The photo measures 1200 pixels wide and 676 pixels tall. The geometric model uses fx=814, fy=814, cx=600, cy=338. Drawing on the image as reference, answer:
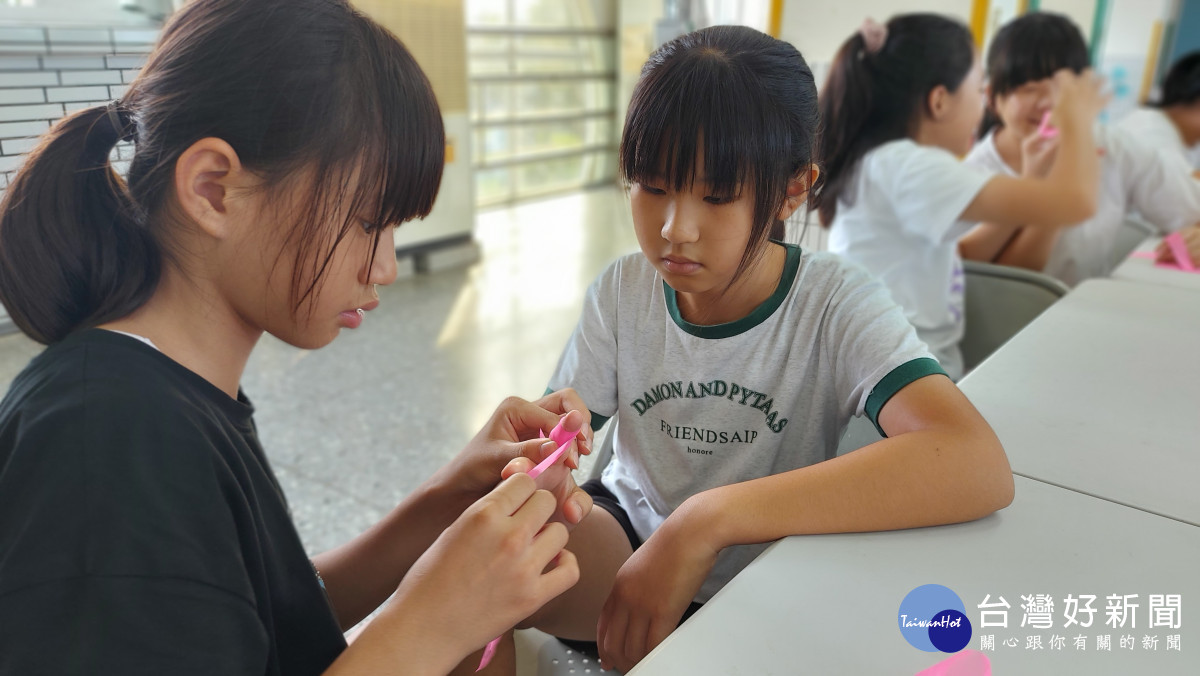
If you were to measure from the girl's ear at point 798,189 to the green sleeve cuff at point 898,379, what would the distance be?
213 mm

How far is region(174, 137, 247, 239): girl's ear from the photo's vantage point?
56 centimetres

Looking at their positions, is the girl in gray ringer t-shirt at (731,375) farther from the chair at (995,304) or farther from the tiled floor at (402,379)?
the chair at (995,304)

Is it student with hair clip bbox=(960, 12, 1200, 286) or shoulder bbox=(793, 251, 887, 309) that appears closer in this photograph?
shoulder bbox=(793, 251, 887, 309)

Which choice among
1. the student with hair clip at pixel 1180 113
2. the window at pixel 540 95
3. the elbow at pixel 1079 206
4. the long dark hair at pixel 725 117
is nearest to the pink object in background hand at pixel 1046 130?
the elbow at pixel 1079 206

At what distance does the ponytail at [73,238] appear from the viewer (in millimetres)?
566

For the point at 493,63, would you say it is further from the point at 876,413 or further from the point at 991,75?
the point at 876,413

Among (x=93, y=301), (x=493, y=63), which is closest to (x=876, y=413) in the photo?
(x=93, y=301)

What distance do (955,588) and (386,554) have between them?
0.56 metres

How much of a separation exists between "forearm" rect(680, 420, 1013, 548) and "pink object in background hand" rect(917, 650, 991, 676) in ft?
0.48

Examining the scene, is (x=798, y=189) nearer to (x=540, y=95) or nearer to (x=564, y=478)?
(x=564, y=478)

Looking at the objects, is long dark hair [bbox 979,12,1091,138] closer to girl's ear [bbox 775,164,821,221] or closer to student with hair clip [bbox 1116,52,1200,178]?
student with hair clip [bbox 1116,52,1200,178]

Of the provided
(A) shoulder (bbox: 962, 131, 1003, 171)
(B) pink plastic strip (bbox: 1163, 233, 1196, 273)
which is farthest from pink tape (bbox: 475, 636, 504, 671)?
(A) shoulder (bbox: 962, 131, 1003, 171)

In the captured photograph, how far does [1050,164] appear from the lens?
1854 millimetres

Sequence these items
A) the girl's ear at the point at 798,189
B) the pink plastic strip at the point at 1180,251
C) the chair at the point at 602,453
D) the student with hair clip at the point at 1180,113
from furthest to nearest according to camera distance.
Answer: the student with hair clip at the point at 1180,113 → the pink plastic strip at the point at 1180,251 → the chair at the point at 602,453 → the girl's ear at the point at 798,189
